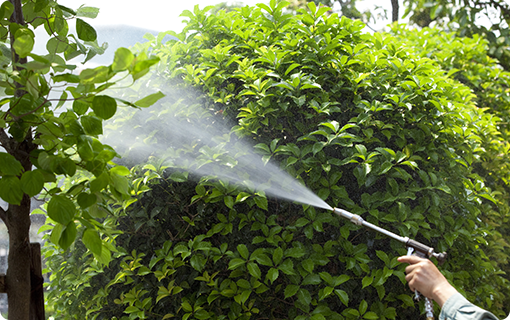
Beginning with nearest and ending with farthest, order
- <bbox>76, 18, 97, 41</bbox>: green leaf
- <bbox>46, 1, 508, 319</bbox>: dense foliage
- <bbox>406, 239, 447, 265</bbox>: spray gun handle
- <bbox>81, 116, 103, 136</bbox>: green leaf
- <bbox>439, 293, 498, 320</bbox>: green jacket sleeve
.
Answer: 1. <bbox>81, 116, 103, 136</bbox>: green leaf
2. <bbox>76, 18, 97, 41</bbox>: green leaf
3. <bbox>439, 293, 498, 320</bbox>: green jacket sleeve
4. <bbox>406, 239, 447, 265</bbox>: spray gun handle
5. <bbox>46, 1, 508, 319</bbox>: dense foliage

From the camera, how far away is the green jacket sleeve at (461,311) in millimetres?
1522

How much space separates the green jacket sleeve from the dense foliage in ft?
1.57

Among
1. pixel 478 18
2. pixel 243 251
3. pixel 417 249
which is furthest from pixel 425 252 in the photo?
pixel 478 18

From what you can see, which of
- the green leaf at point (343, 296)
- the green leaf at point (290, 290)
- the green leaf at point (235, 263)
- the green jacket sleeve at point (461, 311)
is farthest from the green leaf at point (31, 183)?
the green jacket sleeve at point (461, 311)

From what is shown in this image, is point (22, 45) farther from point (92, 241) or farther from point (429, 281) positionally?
point (429, 281)

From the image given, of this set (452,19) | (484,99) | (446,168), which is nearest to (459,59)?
(484,99)

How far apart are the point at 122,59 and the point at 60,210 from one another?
0.54 m

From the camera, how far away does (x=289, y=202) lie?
2266mm

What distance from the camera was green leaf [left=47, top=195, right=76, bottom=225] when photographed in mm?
1162

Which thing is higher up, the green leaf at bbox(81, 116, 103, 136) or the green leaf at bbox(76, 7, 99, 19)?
the green leaf at bbox(76, 7, 99, 19)

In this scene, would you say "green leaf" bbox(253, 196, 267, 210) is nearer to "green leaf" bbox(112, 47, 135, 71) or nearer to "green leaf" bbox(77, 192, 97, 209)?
"green leaf" bbox(77, 192, 97, 209)

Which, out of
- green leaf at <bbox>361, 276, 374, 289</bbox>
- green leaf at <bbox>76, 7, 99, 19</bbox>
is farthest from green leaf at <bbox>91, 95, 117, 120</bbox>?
green leaf at <bbox>361, 276, 374, 289</bbox>

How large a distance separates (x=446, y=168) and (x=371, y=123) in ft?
2.17

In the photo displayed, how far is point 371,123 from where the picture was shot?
2.37 meters
